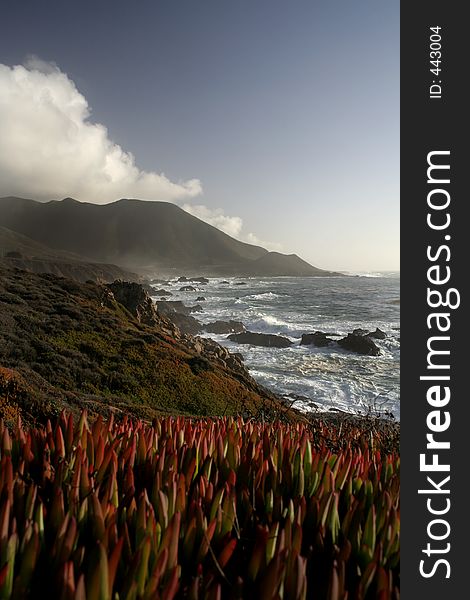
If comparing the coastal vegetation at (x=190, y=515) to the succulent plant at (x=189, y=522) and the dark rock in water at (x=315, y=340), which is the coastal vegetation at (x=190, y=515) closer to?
the succulent plant at (x=189, y=522)

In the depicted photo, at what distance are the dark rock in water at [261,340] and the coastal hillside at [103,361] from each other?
1520cm

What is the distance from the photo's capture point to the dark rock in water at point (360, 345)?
29.7 m

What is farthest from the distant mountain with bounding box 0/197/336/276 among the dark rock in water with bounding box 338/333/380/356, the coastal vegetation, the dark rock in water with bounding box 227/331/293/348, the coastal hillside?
the coastal vegetation

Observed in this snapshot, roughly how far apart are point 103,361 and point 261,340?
68.5ft

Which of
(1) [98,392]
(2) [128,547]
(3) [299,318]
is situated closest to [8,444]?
(2) [128,547]

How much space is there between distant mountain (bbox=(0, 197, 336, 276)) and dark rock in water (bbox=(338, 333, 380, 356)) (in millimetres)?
109846

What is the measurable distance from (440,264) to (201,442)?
1.28 metres

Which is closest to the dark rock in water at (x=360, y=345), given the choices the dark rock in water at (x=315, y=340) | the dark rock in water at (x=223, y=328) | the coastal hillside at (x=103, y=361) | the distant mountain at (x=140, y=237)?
the dark rock in water at (x=315, y=340)

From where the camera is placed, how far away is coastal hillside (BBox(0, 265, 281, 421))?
32.2ft

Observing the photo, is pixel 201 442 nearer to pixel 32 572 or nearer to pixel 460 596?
pixel 32 572

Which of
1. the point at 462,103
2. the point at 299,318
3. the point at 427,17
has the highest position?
the point at 427,17

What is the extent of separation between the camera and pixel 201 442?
216 centimetres

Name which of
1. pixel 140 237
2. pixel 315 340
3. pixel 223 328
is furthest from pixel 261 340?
pixel 140 237

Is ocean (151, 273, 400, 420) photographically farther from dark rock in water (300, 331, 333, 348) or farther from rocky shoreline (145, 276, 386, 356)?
rocky shoreline (145, 276, 386, 356)
